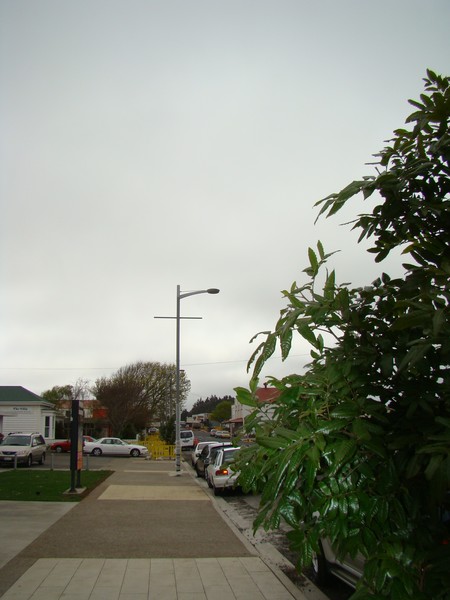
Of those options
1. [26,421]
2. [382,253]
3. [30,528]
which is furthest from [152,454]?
[382,253]

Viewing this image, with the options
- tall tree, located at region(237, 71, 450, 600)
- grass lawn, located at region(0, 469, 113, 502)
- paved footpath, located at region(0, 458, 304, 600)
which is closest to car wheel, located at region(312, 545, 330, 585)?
paved footpath, located at region(0, 458, 304, 600)

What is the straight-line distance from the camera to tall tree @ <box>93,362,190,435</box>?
6175 centimetres

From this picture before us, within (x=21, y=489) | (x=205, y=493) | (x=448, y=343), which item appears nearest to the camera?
(x=448, y=343)

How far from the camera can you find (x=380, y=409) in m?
2.32

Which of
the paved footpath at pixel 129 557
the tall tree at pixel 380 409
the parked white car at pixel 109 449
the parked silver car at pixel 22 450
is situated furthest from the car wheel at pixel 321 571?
the parked white car at pixel 109 449

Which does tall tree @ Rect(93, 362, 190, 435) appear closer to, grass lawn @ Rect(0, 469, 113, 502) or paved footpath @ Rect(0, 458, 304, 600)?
grass lawn @ Rect(0, 469, 113, 502)

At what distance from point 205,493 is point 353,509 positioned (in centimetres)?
1640

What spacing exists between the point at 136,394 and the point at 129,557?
56305 millimetres

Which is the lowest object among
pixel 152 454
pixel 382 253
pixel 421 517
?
pixel 152 454

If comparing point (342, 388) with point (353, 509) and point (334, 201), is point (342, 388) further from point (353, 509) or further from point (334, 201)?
point (334, 201)

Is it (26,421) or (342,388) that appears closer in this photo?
(342,388)

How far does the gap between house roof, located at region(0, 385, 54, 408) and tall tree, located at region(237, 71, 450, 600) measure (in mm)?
47370

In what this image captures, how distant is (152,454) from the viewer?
37.6m

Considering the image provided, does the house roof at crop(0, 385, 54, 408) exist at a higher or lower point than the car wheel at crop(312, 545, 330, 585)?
higher
